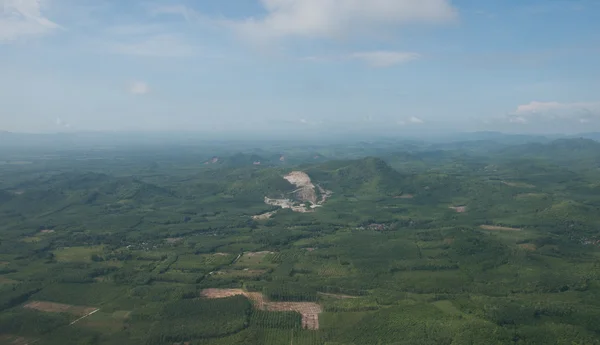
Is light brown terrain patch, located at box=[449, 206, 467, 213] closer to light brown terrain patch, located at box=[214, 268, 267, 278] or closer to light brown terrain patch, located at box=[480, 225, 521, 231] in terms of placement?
light brown terrain patch, located at box=[480, 225, 521, 231]

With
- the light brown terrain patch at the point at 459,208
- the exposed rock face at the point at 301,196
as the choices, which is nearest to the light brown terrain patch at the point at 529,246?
the light brown terrain patch at the point at 459,208

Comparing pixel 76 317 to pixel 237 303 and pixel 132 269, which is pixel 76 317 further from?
pixel 237 303

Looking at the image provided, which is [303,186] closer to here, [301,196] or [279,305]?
[301,196]

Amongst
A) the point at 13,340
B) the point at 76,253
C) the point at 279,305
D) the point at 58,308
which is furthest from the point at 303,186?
the point at 13,340

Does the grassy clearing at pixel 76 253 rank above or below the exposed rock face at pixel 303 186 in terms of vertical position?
below

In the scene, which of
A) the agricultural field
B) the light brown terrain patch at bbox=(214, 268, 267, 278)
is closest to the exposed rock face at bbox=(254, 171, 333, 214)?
the agricultural field

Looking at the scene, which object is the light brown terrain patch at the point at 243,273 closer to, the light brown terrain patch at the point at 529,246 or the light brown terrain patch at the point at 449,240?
the light brown terrain patch at the point at 449,240

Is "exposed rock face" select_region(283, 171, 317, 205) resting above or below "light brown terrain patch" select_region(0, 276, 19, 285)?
above
